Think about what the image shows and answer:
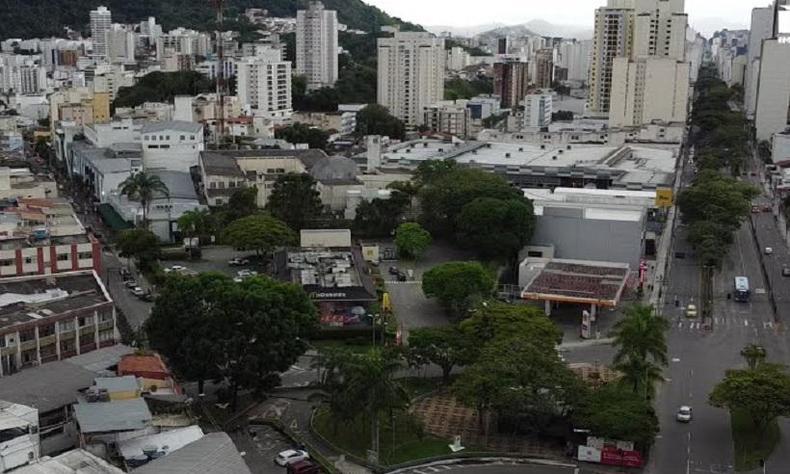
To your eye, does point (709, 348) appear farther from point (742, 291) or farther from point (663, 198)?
point (663, 198)

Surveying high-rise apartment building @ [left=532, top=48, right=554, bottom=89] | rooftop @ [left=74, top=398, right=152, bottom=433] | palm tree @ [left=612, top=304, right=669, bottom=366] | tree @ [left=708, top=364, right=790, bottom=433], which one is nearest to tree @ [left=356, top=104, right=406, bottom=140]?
high-rise apartment building @ [left=532, top=48, right=554, bottom=89]

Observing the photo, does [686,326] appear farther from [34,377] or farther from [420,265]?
[34,377]

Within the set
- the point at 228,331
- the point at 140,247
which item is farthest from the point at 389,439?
the point at 140,247

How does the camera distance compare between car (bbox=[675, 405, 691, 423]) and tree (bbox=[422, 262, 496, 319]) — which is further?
tree (bbox=[422, 262, 496, 319])

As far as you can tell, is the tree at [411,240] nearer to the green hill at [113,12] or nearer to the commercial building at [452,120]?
the commercial building at [452,120]

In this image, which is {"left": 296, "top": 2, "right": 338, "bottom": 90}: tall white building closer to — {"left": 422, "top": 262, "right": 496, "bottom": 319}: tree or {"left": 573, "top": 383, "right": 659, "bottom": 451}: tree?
{"left": 422, "top": 262, "right": 496, "bottom": 319}: tree

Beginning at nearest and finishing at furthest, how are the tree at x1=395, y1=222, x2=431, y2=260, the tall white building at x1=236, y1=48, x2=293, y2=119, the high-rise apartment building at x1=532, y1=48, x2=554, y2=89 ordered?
the tree at x1=395, y1=222, x2=431, y2=260
the tall white building at x1=236, y1=48, x2=293, y2=119
the high-rise apartment building at x1=532, y1=48, x2=554, y2=89

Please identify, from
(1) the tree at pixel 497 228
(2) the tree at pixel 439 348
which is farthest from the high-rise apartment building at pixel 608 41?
(2) the tree at pixel 439 348

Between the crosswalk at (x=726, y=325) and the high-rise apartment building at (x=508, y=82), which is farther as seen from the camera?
the high-rise apartment building at (x=508, y=82)
